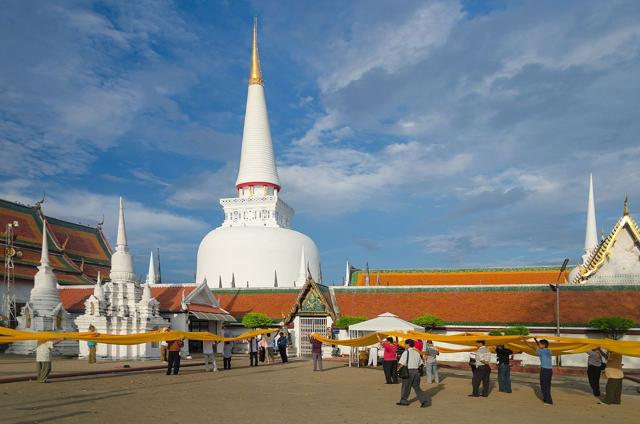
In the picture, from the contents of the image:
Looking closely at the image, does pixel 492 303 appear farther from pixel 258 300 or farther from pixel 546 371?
pixel 546 371

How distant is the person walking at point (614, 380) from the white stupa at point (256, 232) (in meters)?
29.6

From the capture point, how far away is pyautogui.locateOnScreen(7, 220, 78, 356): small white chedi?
32500 mm

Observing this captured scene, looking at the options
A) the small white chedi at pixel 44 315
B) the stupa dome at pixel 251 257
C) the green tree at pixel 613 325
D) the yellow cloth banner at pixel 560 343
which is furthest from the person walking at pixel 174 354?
→ the stupa dome at pixel 251 257

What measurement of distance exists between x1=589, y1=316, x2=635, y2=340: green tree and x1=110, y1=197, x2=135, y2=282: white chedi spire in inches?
928

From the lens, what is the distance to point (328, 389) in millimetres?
16906

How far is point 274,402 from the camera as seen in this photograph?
550 inches

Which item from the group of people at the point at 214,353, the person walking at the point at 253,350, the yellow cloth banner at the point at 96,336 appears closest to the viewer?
the yellow cloth banner at the point at 96,336

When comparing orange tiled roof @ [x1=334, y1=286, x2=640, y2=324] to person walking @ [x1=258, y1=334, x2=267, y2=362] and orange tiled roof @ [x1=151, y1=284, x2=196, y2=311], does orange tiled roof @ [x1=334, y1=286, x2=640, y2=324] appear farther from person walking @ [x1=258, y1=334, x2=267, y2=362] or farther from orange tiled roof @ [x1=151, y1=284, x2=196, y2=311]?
orange tiled roof @ [x1=151, y1=284, x2=196, y2=311]

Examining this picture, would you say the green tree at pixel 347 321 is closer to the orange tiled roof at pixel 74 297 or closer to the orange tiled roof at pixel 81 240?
the orange tiled roof at pixel 74 297

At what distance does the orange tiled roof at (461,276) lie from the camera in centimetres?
4241

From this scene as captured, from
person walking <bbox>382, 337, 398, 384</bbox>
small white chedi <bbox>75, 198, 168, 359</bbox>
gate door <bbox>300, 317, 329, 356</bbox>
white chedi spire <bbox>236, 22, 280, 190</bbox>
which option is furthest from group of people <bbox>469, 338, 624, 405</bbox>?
Answer: white chedi spire <bbox>236, 22, 280, 190</bbox>

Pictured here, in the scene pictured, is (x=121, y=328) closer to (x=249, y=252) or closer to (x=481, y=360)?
(x=249, y=252)

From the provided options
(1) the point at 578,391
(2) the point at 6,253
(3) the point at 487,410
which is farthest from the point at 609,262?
(2) the point at 6,253

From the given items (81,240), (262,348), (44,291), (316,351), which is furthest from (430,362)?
(81,240)
